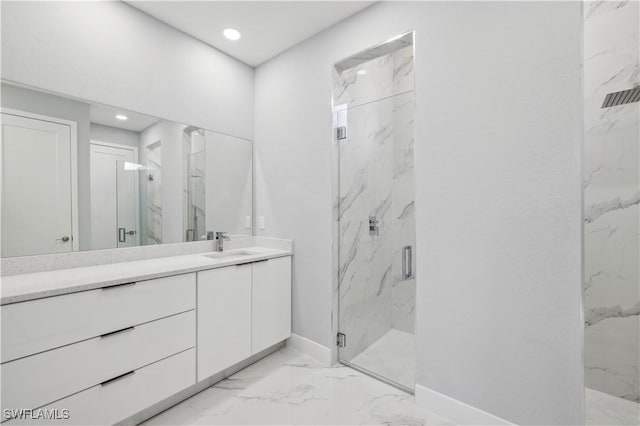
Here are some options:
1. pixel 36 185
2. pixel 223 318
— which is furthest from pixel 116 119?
pixel 223 318

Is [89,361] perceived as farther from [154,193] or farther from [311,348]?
[311,348]

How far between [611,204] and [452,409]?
1.35m

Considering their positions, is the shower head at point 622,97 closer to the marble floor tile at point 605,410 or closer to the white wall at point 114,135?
the marble floor tile at point 605,410

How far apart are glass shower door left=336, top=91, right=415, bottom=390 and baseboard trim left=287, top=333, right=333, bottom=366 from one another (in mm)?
128

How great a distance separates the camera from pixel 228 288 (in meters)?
1.92

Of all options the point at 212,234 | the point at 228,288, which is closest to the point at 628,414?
the point at 228,288

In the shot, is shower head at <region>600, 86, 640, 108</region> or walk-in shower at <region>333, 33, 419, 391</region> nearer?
shower head at <region>600, 86, 640, 108</region>

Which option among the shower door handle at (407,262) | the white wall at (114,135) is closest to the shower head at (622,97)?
the shower door handle at (407,262)

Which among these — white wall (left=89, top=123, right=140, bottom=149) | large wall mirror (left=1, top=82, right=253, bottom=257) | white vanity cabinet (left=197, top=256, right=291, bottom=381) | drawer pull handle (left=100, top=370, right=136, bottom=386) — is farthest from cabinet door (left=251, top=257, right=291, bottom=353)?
white wall (left=89, top=123, right=140, bottom=149)

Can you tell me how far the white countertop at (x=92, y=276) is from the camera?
1.19m

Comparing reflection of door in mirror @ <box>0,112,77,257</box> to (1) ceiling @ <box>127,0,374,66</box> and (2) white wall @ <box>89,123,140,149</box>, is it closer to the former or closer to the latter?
(2) white wall @ <box>89,123,140,149</box>

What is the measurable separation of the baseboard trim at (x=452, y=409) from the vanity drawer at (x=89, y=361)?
1510mm

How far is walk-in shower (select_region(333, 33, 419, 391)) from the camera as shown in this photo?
218cm

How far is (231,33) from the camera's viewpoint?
2.24 metres
